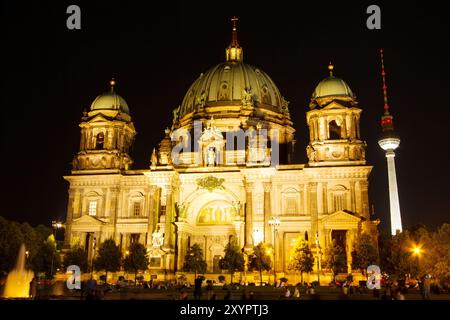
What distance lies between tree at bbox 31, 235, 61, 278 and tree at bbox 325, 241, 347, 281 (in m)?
33.7

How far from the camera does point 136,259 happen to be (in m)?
61.4

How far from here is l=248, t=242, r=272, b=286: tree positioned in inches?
2345

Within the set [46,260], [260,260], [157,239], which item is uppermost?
[157,239]

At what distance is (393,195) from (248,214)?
47.5 m

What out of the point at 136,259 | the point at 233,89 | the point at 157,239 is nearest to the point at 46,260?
the point at 136,259

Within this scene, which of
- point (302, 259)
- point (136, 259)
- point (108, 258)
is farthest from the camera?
point (108, 258)

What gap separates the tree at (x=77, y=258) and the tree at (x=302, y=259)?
2573 cm

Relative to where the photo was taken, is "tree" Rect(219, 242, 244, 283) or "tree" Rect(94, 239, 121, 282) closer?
"tree" Rect(219, 242, 244, 283)

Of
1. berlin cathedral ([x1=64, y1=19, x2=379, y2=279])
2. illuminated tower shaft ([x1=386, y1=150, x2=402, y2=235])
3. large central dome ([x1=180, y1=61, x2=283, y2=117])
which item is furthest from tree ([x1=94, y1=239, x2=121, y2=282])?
illuminated tower shaft ([x1=386, y1=150, x2=402, y2=235])

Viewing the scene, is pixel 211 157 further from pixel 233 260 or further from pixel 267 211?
pixel 233 260

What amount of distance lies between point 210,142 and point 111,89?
1931 cm

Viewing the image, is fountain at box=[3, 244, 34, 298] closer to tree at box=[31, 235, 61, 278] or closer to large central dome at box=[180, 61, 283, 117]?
tree at box=[31, 235, 61, 278]

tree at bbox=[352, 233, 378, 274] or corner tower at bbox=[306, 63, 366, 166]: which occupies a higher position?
corner tower at bbox=[306, 63, 366, 166]
